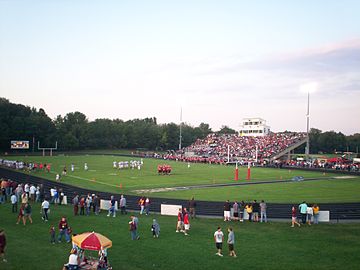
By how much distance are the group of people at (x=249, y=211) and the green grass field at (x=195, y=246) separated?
83 cm

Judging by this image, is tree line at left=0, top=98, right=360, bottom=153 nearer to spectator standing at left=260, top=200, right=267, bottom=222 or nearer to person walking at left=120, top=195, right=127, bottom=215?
person walking at left=120, top=195, right=127, bottom=215

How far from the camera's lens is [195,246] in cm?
1912

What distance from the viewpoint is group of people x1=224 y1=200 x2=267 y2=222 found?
2511 centimetres

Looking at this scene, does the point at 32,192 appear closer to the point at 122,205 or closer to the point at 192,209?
the point at 122,205

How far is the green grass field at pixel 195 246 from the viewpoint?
638 inches

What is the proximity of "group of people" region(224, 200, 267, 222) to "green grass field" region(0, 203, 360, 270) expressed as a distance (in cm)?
83

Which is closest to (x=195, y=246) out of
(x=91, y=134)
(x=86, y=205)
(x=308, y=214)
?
(x=308, y=214)

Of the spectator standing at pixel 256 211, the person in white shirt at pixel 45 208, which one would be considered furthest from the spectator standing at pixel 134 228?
the spectator standing at pixel 256 211

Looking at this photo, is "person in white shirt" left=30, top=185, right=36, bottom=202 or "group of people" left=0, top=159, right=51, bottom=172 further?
"group of people" left=0, top=159, right=51, bottom=172

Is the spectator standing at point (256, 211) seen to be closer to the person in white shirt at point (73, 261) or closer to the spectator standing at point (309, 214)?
the spectator standing at point (309, 214)

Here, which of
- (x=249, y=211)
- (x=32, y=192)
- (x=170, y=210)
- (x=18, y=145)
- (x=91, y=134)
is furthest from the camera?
(x=91, y=134)

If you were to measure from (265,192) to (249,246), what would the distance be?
20.7 m

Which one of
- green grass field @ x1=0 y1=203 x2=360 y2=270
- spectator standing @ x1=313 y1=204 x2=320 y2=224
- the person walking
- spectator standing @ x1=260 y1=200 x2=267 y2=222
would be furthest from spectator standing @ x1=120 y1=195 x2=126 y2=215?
spectator standing @ x1=313 y1=204 x2=320 y2=224

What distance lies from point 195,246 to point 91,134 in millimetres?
109672
